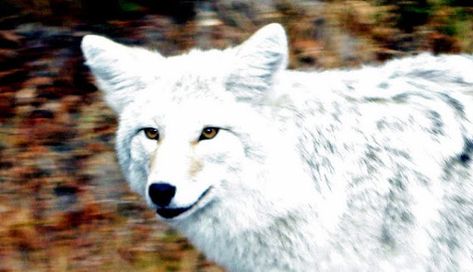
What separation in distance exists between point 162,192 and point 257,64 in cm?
76

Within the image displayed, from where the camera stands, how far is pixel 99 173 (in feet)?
24.8

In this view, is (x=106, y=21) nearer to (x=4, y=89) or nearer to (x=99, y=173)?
(x=4, y=89)

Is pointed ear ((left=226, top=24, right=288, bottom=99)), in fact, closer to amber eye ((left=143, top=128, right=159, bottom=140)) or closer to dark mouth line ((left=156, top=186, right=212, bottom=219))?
amber eye ((left=143, top=128, right=159, bottom=140))

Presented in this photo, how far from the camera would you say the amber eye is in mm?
4992

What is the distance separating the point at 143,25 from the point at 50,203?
71.8 inches

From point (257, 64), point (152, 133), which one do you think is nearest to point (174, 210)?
point (152, 133)

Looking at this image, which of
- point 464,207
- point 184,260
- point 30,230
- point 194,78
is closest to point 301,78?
point 194,78

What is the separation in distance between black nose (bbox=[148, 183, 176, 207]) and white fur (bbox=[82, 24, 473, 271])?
0.29ft

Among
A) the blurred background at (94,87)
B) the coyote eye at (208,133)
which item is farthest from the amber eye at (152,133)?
the blurred background at (94,87)

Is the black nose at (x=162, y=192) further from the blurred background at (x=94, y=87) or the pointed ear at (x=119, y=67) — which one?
the blurred background at (x=94, y=87)

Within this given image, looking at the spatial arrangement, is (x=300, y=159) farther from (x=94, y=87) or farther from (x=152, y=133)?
(x=94, y=87)

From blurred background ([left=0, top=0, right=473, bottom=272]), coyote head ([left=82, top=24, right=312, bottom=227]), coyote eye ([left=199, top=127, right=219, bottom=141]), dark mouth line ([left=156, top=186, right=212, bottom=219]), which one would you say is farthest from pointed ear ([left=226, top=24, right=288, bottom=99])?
blurred background ([left=0, top=0, right=473, bottom=272])

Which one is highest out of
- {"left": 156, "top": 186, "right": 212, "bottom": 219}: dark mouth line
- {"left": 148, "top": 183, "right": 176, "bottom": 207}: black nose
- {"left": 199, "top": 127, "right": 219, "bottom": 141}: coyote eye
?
{"left": 199, "top": 127, "right": 219, "bottom": 141}: coyote eye

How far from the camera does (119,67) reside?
17.1 ft
